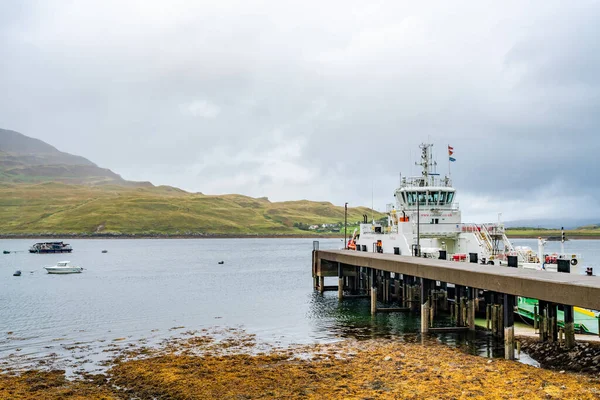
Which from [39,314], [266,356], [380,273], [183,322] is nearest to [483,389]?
[266,356]

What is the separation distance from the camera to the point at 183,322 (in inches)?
1666

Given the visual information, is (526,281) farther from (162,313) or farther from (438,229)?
(162,313)

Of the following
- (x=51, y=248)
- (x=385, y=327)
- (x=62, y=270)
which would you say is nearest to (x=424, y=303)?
(x=385, y=327)

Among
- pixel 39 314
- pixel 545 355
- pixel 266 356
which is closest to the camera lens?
pixel 545 355

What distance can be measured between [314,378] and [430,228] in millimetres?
31839

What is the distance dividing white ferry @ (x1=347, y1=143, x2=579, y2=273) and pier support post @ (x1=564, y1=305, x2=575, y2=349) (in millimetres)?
19030

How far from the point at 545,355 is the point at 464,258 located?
15537mm

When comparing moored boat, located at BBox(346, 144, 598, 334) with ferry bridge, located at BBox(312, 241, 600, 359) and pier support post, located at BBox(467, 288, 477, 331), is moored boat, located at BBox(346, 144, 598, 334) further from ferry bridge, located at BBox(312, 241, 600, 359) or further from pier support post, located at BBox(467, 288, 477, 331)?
pier support post, located at BBox(467, 288, 477, 331)

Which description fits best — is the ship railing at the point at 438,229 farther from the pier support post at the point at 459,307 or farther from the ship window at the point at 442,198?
the pier support post at the point at 459,307

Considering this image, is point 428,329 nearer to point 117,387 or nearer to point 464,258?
point 464,258

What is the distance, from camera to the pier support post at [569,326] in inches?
916

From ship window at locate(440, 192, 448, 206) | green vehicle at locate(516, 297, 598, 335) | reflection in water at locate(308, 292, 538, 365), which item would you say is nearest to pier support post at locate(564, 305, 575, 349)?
reflection in water at locate(308, 292, 538, 365)

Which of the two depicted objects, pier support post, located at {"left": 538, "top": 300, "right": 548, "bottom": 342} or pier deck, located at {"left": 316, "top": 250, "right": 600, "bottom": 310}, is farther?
pier support post, located at {"left": 538, "top": 300, "right": 548, "bottom": 342}

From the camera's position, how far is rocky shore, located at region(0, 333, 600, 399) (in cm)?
1936
